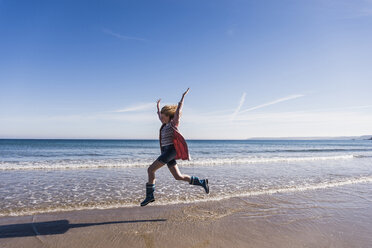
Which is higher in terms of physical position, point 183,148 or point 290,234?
point 183,148

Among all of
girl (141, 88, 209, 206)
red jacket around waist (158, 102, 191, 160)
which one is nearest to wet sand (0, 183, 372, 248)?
girl (141, 88, 209, 206)

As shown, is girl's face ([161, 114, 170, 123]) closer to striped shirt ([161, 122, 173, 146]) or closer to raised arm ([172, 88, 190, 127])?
striped shirt ([161, 122, 173, 146])

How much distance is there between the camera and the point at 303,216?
482cm

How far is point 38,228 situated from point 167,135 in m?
2.80

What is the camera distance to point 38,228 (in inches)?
161

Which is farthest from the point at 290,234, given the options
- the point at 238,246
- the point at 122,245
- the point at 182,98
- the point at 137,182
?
the point at 137,182

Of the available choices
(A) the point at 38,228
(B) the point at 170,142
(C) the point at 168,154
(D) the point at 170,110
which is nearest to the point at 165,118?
(D) the point at 170,110

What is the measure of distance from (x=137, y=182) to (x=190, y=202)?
3415 mm

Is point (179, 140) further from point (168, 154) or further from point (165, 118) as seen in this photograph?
point (165, 118)

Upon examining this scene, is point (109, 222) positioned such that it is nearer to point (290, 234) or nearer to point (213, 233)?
point (213, 233)

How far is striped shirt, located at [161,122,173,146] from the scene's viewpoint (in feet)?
15.4

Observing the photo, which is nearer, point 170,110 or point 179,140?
point 179,140

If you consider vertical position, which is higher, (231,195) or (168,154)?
(168,154)

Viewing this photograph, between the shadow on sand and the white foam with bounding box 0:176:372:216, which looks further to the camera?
the white foam with bounding box 0:176:372:216
